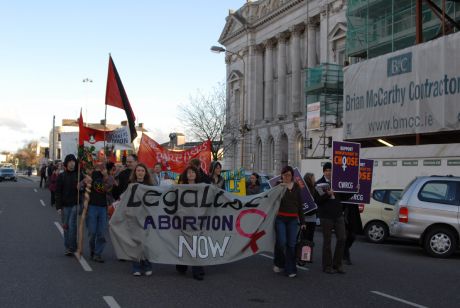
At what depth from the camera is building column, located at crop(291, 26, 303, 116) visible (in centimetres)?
5325

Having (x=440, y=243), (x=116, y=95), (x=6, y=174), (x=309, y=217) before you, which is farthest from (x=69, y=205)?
(x=6, y=174)

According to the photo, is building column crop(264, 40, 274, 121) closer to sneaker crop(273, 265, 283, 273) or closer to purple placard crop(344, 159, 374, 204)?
purple placard crop(344, 159, 374, 204)

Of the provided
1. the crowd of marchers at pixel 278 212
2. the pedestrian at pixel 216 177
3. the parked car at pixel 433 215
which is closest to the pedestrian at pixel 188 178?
the crowd of marchers at pixel 278 212

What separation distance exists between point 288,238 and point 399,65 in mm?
20007

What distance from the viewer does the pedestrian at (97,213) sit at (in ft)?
33.0

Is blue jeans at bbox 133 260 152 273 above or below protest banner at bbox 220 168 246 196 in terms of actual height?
below

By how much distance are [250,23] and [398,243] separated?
49.3 m

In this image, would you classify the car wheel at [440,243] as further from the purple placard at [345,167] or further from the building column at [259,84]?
the building column at [259,84]

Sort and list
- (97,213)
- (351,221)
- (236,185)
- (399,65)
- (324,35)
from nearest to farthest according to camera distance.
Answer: (97,213) < (351,221) < (236,185) < (399,65) < (324,35)

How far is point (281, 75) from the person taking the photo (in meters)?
57.1

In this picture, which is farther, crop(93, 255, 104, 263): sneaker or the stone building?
the stone building

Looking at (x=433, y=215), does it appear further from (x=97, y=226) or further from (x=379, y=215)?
(x=97, y=226)

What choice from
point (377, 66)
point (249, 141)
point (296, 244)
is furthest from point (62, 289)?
point (249, 141)

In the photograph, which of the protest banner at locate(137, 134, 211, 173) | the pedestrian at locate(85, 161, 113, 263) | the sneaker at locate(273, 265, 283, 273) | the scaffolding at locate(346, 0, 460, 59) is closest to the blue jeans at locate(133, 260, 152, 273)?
the pedestrian at locate(85, 161, 113, 263)
